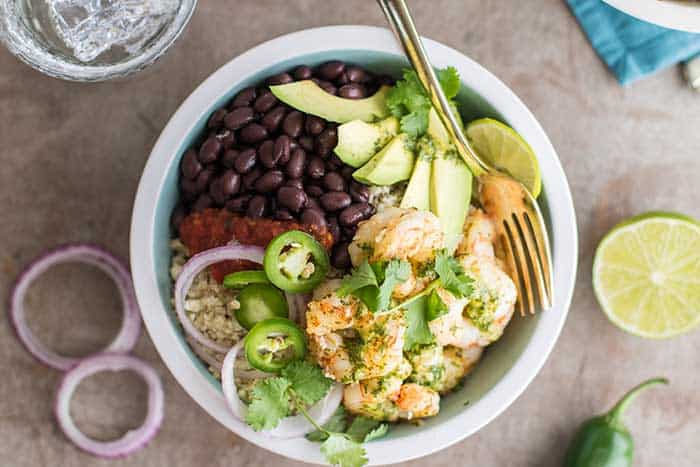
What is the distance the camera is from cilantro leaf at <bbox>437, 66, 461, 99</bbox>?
80.5 inches

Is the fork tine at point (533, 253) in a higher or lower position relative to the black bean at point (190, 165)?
lower

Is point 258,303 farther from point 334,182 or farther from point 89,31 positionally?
point 89,31

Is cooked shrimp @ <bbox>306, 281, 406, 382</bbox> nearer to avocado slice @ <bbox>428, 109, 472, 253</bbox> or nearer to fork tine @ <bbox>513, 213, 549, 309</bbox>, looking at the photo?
avocado slice @ <bbox>428, 109, 472, 253</bbox>

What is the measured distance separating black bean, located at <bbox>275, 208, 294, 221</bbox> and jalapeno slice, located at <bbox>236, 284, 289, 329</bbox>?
0.52ft

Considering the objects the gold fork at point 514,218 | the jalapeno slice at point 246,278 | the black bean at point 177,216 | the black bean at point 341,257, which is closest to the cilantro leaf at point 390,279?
the black bean at point 341,257

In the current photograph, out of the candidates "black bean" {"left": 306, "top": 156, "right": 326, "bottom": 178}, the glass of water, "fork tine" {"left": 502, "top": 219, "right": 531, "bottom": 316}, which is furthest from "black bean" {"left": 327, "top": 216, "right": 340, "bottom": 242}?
the glass of water

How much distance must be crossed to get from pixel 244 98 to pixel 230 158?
0.15 m

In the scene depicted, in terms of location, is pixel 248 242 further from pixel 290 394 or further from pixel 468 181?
pixel 468 181

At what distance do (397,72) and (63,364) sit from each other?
1.23 meters

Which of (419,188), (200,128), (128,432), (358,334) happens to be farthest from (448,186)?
(128,432)

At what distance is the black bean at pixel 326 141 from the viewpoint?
205cm

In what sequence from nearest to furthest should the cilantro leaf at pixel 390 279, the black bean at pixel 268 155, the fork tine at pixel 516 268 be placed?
1. the cilantro leaf at pixel 390 279
2. the black bean at pixel 268 155
3. the fork tine at pixel 516 268

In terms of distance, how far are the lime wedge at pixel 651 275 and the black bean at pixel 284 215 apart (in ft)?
2.97

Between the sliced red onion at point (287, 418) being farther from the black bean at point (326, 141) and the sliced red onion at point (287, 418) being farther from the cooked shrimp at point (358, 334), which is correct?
the black bean at point (326, 141)
